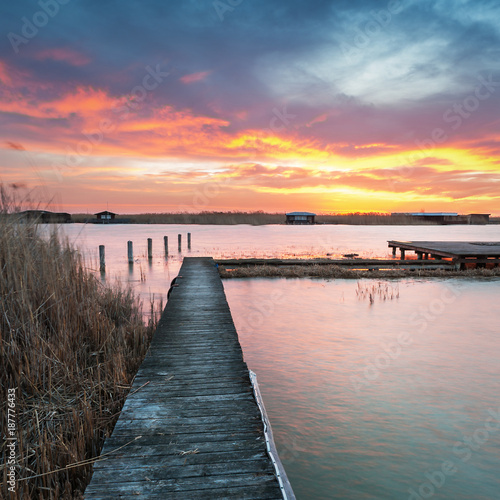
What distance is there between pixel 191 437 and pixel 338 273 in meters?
13.9

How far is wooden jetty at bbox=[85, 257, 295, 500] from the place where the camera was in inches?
97.5

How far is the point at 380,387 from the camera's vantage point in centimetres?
657

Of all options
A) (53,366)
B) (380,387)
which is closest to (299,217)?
(380,387)

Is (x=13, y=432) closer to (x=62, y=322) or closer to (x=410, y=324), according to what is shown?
(x=62, y=322)

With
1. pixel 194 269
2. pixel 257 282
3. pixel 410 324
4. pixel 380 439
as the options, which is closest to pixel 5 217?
pixel 380 439

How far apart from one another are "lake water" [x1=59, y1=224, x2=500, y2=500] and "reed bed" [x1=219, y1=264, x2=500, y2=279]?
261 cm

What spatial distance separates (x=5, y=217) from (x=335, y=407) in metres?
5.69

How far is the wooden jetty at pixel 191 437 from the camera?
248cm

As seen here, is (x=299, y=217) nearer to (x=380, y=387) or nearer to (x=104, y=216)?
(x=104, y=216)

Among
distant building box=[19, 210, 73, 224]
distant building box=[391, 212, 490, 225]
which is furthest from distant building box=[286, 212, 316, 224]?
distant building box=[19, 210, 73, 224]

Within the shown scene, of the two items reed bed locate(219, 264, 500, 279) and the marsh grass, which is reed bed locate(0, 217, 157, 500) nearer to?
the marsh grass

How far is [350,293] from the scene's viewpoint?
13.7 m

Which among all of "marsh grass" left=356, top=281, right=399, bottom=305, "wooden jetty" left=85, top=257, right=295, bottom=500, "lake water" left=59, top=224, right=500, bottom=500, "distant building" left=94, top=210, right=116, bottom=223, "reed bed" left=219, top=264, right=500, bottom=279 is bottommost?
"lake water" left=59, top=224, right=500, bottom=500

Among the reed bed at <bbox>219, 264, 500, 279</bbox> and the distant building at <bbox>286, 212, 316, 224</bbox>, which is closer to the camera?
the reed bed at <bbox>219, 264, 500, 279</bbox>
